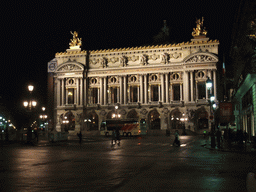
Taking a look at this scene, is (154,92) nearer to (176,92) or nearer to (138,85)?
(138,85)

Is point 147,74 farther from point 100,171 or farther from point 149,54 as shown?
point 100,171

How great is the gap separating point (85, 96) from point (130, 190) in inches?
2589

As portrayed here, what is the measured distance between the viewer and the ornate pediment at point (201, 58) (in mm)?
66250

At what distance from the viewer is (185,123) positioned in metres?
66.2

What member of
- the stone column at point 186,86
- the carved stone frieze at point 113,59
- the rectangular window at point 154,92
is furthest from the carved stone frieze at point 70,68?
the stone column at point 186,86

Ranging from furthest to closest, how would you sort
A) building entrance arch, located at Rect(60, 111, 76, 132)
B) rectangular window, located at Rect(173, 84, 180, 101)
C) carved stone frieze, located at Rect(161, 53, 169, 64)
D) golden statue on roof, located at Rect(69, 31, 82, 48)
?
golden statue on roof, located at Rect(69, 31, 82, 48), building entrance arch, located at Rect(60, 111, 76, 132), rectangular window, located at Rect(173, 84, 180, 101), carved stone frieze, located at Rect(161, 53, 169, 64)

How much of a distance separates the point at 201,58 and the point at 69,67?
2955 cm

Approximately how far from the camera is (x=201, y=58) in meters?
66.9

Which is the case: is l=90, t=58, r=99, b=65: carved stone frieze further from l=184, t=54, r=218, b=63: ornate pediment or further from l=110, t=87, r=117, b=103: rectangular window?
l=184, t=54, r=218, b=63: ornate pediment

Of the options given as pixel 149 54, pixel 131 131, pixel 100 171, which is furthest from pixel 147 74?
pixel 100 171

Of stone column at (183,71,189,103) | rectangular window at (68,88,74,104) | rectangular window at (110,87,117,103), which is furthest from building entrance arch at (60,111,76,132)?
stone column at (183,71,189,103)

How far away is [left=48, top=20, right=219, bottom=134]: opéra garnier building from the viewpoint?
67.1 meters

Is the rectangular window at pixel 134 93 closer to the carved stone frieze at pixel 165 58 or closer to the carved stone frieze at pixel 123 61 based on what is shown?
the carved stone frieze at pixel 123 61

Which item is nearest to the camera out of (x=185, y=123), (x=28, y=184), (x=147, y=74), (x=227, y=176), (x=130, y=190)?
(x=130, y=190)
